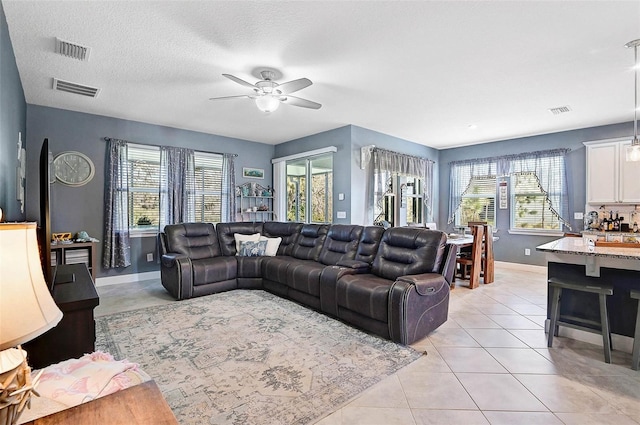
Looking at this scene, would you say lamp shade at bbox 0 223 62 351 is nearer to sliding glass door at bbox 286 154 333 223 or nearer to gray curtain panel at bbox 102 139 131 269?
gray curtain panel at bbox 102 139 131 269

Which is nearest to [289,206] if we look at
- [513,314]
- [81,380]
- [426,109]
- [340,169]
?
[340,169]

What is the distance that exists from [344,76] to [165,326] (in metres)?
3.24

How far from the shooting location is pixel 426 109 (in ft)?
14.9

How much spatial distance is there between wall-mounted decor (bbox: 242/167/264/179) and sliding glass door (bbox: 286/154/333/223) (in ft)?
1.98

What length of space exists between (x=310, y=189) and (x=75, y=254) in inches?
154

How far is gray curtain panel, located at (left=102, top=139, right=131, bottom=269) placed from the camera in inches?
194

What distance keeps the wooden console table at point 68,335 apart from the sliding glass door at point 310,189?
4267 millimetres

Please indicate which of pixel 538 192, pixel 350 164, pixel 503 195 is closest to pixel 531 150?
pixel 538 192

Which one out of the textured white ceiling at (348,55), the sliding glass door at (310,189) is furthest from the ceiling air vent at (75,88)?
the sliding glass door at (310,189)

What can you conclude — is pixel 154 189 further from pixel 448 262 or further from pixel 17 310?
pixel 17 310

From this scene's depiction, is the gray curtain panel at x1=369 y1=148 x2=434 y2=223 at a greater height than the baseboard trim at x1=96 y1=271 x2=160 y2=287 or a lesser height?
greater

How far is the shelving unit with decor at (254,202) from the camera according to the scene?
652 cm

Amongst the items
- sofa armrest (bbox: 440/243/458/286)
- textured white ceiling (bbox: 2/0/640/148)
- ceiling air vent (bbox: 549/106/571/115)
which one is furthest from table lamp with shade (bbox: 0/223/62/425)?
ceiling air vent (bbox: 549/106/571/115)

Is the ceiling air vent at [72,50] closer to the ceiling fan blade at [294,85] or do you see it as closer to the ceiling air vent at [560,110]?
the ceiling fan blade at [294,85]
